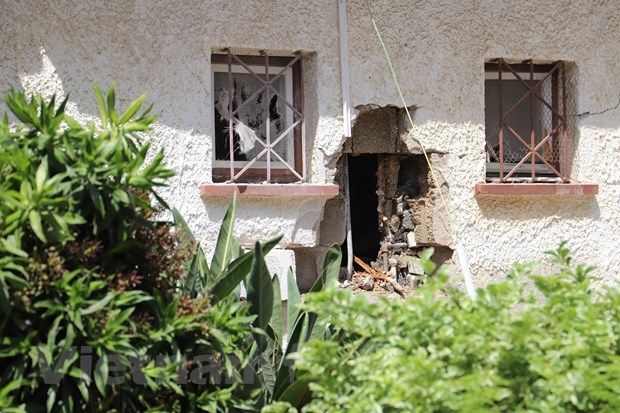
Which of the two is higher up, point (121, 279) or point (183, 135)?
point (183, 135)

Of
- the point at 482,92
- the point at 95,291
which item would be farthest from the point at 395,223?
the point at 95,291

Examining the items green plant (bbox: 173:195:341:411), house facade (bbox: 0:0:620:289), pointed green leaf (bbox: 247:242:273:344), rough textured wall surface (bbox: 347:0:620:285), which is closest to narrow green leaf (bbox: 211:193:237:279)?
green plant (bbox: 173:195:341:411)

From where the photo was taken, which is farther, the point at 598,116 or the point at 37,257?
the point at 598,116

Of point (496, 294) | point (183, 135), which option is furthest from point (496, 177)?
point (496, 294)

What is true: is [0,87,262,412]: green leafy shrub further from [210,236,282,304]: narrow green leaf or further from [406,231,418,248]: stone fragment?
[406,231,418,248]: stone fragment

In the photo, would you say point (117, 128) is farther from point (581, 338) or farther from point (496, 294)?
point (581, 338)

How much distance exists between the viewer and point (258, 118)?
6.08 m

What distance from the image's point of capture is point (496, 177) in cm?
650

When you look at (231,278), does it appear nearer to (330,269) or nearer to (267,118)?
(330,269)

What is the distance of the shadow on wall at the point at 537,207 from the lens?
6.27m

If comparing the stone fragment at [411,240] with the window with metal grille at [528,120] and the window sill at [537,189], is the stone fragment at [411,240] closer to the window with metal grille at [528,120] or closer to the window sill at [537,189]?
the window sill at [537,189]

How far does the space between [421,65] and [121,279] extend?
3.40 m

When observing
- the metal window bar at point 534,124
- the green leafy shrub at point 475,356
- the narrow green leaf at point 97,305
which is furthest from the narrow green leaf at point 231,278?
the metal window bar at point 534,124

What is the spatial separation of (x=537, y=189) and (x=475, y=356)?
11.4 ft
